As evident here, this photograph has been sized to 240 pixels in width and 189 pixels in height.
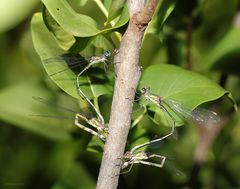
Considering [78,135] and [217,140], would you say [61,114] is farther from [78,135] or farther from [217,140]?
[217,140]

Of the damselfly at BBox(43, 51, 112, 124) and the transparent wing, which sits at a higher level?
the damselfly at BBox(43, 51, 112, 124)

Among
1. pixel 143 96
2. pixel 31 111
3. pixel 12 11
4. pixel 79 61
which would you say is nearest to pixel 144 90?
pixel 143 96

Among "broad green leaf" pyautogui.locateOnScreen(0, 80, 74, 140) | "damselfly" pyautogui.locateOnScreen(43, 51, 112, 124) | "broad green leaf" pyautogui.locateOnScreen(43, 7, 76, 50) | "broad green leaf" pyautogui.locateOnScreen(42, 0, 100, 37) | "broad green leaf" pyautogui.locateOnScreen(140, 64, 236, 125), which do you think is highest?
"broad green leaf" pyautogui.locateOnScreen(42, 0, 100, 37)

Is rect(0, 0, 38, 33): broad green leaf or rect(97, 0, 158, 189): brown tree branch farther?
rect(0, 0, 38, 33): broad green leaf

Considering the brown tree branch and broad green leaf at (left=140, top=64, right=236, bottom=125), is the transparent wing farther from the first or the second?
the brown tree branch

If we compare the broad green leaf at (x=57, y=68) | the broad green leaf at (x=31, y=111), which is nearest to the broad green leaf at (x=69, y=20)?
the broad green leaf at (x=57, y=68)

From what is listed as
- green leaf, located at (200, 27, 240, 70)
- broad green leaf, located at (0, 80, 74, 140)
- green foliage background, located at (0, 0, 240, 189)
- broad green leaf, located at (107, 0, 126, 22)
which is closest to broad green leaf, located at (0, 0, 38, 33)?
green foliage background, located at (0, 0, 240, 189)
